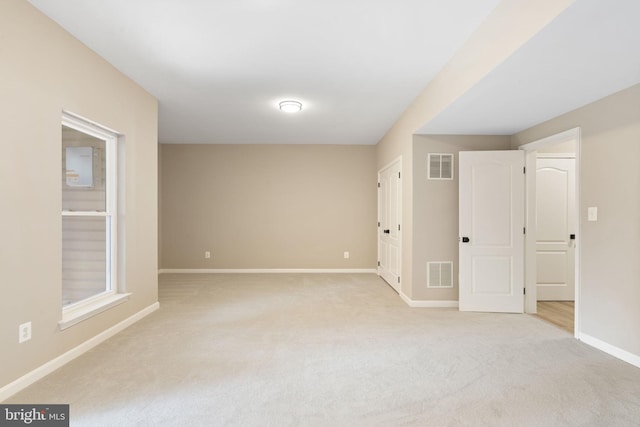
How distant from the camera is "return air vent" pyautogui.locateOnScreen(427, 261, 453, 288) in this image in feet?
14.8

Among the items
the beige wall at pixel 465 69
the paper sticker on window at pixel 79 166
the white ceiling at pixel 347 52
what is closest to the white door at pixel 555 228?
the white ceiling at pixel 347 52

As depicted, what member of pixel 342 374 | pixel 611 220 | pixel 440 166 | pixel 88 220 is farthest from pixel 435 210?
pixel 88 220

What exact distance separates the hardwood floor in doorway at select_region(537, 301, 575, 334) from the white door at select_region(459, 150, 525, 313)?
32 cm

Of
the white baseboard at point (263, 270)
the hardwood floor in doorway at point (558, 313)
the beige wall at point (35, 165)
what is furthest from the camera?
the white baseboard at point (263, 270)

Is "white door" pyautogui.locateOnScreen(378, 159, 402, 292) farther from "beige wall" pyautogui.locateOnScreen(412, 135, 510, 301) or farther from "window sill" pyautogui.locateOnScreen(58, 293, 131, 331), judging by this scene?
"window sill" pyautogui.locateOnScreen(58, 293, 131, 331)

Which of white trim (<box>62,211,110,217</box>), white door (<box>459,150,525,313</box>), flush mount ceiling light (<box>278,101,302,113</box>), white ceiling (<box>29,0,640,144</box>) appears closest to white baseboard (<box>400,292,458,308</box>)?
white door (<box>459,150,525,313</box>)

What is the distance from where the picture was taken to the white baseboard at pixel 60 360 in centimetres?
219

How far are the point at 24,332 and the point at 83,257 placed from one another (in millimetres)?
1041

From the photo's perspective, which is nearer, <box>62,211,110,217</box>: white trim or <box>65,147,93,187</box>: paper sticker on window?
<box>62,211,110,217</box>: white trim

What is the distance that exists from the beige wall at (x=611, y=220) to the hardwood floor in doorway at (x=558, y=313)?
596mm

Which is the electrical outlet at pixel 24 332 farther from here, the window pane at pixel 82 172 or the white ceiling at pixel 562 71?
the white ceiling at pixel 562 71

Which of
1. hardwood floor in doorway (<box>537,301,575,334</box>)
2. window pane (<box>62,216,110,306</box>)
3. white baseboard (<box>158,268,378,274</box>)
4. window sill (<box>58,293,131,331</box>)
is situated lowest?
hardwood floor in doorway (<box>537,301,575,334</box>)

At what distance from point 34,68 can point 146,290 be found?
98.5 inches

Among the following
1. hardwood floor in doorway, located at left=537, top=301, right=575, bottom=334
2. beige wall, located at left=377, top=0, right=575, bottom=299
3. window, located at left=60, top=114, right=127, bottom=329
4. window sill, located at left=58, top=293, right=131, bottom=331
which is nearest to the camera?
beige wall, located at left=377, top=0, right=575, bottom=299
